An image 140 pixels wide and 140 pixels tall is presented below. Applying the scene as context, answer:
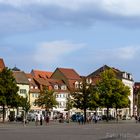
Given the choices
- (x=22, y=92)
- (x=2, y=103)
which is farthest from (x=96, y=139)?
(x=22, y=92)

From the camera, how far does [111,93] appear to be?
123 meters

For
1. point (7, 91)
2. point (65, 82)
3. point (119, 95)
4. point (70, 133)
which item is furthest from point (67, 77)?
point (70, 133)

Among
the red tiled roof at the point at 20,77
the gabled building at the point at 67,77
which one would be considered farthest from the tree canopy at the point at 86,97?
the gabled building at the point at 67,77

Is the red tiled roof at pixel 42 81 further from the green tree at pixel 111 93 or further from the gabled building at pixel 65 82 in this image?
the green tree at pixel 111 93

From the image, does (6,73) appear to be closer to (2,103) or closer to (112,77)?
(2,103)

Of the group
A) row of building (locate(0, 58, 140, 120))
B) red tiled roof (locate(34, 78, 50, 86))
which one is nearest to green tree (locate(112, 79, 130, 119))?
row of building (locate(0, 58, 140, 120))

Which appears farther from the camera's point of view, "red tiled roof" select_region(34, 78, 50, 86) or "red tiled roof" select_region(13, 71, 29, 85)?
"red tiled roof" select_region(34, 78, 50, 86)

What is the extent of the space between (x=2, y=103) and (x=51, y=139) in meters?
63.2

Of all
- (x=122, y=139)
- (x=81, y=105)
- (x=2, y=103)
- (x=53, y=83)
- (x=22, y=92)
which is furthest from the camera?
(x=53, y=83)

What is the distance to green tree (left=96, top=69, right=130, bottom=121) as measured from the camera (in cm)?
12269

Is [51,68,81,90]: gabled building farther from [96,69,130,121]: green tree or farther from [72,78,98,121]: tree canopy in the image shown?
[72,78,98,121]: tree canopy

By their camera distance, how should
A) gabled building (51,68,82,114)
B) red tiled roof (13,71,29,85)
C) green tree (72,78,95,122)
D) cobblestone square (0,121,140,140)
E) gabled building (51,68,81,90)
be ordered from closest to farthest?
1. cobblestone square (0,121,140,140)
2. green tree (72,78,95,122)
3. red tiled roof (13,71,29,85)
4. gabled building (51,68,82,114)
5. gabled building (51,68,81,90)

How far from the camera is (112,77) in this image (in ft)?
416

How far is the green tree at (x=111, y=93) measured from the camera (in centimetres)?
12269
